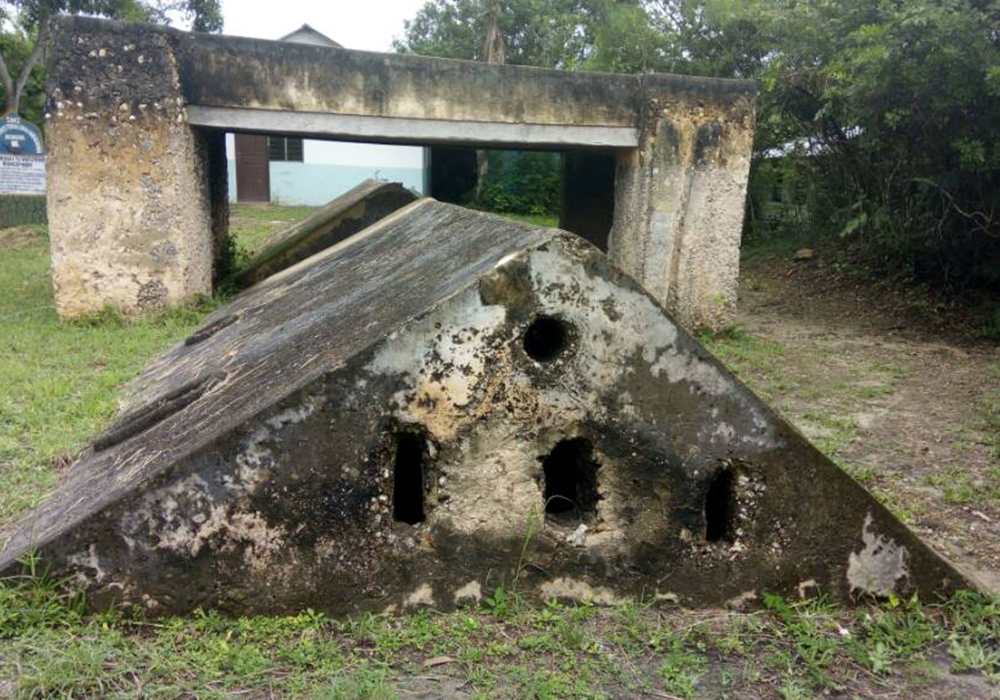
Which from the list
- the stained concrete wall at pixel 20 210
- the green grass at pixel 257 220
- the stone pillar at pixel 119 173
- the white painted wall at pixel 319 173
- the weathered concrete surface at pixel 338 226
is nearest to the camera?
the stone pillar at pixel 119 173

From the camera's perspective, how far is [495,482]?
298cm

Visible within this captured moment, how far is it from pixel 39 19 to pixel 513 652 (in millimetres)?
18579

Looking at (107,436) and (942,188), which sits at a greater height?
(942,188)

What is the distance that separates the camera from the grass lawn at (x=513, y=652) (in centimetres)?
254

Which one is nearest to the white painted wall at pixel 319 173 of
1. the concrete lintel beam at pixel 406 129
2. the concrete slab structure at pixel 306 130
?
the concrete slab structure at pixel 306 130

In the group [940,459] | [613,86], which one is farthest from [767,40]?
[940,459]

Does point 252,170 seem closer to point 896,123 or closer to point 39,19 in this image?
point 39,19

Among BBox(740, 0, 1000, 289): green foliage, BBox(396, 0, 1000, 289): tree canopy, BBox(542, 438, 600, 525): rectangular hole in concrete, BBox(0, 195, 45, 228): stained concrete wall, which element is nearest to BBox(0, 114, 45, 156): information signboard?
BBox(0, 195, 45, 228): stained concrete wall

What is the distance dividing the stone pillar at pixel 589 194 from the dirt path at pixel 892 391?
207 cm

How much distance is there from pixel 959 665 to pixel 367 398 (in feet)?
6.69

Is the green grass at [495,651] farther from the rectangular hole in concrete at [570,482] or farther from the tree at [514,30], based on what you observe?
the tree at [514,30]

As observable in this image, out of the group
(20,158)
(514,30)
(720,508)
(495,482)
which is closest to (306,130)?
(495,482)

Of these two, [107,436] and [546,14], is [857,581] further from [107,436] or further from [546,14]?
[546,14]

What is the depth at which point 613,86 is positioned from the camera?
884 cm
